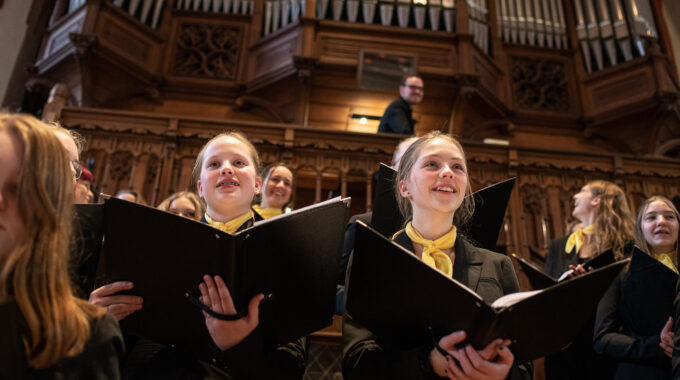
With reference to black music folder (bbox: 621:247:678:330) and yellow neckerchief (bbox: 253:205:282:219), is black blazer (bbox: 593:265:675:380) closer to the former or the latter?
black music folder (bbox: 621:247:678:330)

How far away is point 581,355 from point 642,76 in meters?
3.86

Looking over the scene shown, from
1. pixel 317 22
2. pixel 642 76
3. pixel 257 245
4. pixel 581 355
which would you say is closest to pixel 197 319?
pixel 257 245

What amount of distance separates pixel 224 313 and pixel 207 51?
4.68 meters

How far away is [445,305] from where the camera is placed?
1.00 m

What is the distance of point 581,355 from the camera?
2.26 m

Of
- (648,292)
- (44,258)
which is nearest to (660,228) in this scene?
(648,292)

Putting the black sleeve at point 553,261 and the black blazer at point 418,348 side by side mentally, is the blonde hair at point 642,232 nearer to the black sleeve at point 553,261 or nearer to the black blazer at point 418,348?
the black sleeve at point 553,261

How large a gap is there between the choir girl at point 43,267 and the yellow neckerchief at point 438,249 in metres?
0.77

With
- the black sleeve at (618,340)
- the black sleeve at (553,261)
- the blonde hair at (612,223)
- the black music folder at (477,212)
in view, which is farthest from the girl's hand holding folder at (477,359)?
the black sleeve at (553,261)

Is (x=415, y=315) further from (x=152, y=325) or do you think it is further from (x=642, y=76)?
(x=642, y=76)

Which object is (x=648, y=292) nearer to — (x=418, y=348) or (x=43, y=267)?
(x=418, y=348)

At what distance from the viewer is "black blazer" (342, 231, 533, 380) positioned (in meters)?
1.15

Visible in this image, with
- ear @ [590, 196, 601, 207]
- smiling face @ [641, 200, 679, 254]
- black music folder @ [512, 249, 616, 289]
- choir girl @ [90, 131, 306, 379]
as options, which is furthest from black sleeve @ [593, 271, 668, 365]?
choir girl @ [90, 131, 306, 379]

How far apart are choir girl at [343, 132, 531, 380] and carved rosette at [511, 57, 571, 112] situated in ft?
13.6
